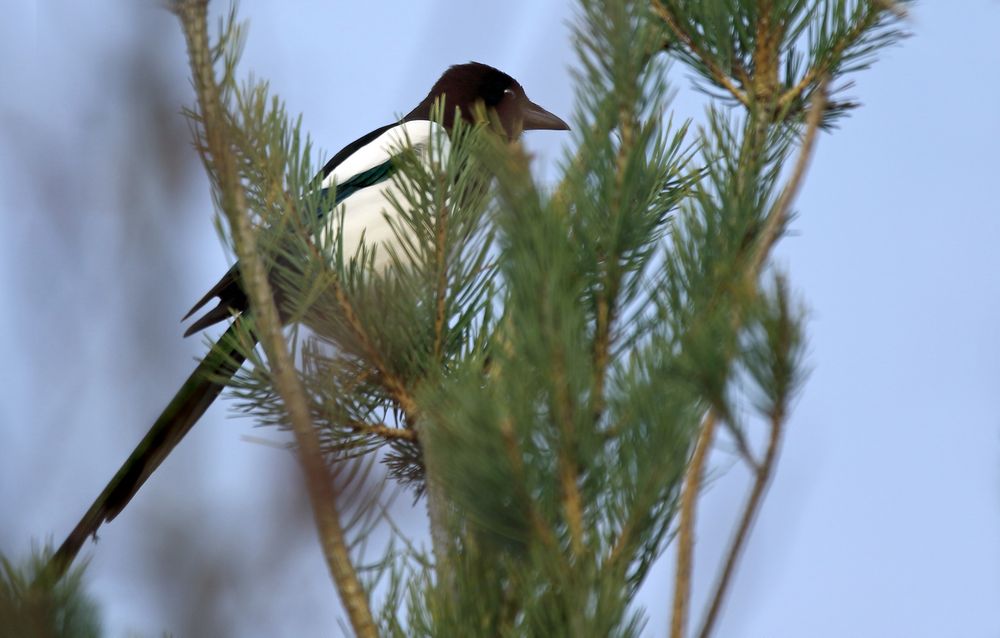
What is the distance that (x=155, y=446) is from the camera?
2.02 metres

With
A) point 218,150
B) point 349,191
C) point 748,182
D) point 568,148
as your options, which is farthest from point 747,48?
point 349,191

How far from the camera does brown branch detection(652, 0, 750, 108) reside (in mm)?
1409

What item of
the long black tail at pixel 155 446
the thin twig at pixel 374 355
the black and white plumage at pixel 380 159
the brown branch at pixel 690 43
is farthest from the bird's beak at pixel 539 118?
the thin twig at pixel 374 355

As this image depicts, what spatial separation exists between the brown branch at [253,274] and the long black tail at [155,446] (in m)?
0.51

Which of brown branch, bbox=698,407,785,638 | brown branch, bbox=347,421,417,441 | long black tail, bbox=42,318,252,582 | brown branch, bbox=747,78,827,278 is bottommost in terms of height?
brown branch, bbox=698,407,785,638

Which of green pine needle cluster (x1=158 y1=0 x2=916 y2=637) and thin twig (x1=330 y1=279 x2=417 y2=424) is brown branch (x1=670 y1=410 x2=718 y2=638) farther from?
thin twig (x1=330 y1=279 x2=417 y2=424)

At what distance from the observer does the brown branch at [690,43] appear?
4.62 feet

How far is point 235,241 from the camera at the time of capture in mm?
1079

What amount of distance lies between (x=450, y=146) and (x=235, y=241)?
0.47m

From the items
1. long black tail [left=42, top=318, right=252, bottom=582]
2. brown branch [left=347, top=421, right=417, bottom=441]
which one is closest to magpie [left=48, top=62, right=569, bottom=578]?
long black tail [left=42, top=318, right=252, bottom=582]

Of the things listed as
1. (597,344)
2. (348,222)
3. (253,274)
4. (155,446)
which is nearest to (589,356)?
(597,344)

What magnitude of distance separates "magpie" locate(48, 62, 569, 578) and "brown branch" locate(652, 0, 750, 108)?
0.23 m

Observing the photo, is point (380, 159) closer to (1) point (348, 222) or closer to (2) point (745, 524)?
(1) point (348, 222)

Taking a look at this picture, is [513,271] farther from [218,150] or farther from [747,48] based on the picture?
[747,48]
